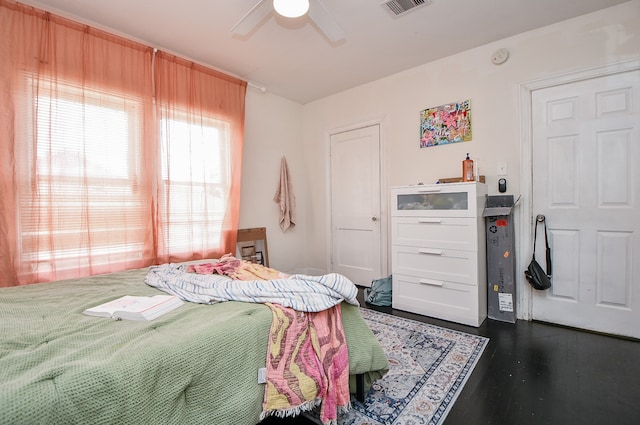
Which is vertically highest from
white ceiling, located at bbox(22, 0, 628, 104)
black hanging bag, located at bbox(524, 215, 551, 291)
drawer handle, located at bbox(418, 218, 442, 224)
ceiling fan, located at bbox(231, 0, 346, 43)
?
white ceiling, located at bbox(22, 0, 628, 104)

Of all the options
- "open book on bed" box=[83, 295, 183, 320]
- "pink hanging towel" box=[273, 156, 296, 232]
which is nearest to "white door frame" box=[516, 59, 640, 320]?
→ "pink hanging towel" box=[273, 156, 296, 232]

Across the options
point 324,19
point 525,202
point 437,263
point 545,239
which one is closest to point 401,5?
point 324,19

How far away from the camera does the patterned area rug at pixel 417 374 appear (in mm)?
1429

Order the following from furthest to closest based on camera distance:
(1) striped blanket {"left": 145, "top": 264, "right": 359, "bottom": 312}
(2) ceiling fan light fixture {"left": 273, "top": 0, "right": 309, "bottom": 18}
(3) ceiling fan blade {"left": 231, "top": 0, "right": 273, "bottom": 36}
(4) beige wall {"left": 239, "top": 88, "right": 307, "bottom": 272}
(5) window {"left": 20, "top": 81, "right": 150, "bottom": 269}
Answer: (4) beige wall {"left": 239, "top": 88, "right": 307, "bottom": 272}, (5) window {"left": 20, "top": 81, "right": 150, "bottom": 269}, (3) ceiling fan blade {"left": 231, "top": 0, "right": 273, "bottom": 36}, (2) ceiling fan light fixture {"left": 273, "top": 0, "right": 309, "bottom": 18}, (1) striped blanket {"left": 145, "top": 264, "right": 359, "bottom": 312}

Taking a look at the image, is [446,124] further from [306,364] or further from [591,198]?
[306,364]

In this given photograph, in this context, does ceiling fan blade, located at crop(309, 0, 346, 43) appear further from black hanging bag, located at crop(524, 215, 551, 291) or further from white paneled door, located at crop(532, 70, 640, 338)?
black hanging bag, located at crop(524, 215, 551, 291)

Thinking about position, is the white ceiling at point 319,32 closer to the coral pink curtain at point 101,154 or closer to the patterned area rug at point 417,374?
the coral pink curtain at point 101,154

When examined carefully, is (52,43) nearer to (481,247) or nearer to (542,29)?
(481,247)

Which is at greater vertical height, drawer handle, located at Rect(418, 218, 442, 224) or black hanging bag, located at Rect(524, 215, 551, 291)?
drawer handle, located at Rect(418, 218, 442, 224)

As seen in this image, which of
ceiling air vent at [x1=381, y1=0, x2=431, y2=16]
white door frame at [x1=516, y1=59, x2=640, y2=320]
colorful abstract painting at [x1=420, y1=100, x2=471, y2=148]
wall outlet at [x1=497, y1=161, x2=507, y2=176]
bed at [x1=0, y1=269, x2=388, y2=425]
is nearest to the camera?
bed at [x1=0, y1=269, x2=388, y2=425]

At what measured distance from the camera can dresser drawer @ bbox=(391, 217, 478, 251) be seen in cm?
241

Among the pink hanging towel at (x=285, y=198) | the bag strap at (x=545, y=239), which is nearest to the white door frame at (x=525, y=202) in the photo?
the bag strap at (x=545, y=239)

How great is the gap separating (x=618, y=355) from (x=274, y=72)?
377 cm

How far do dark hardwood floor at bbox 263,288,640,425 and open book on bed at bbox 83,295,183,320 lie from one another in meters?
0.74
